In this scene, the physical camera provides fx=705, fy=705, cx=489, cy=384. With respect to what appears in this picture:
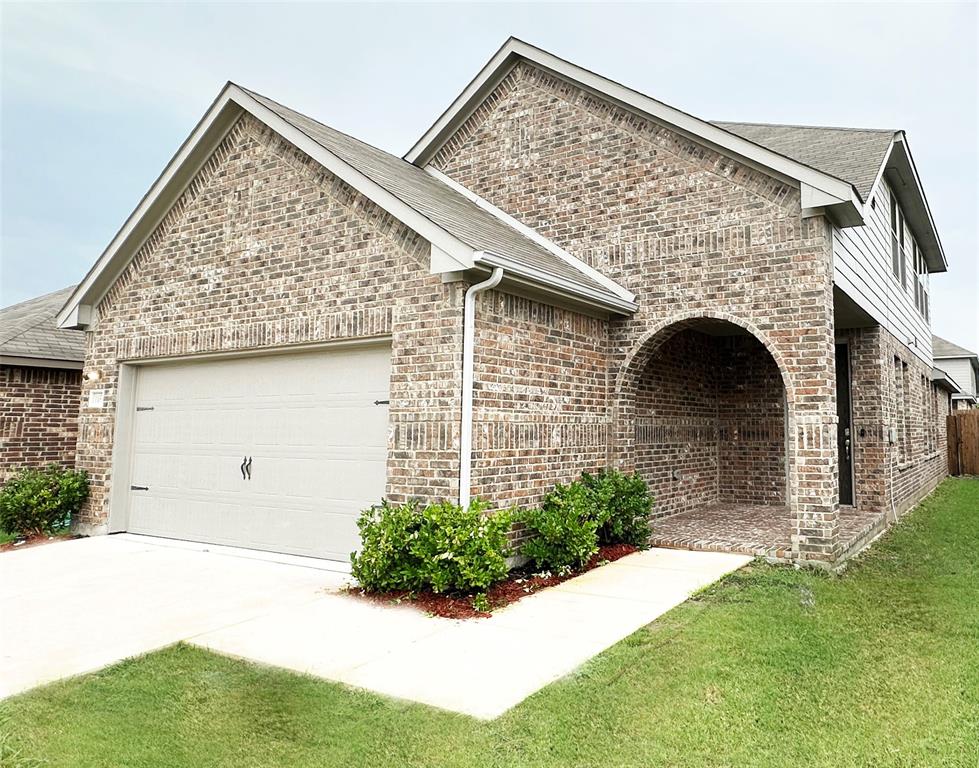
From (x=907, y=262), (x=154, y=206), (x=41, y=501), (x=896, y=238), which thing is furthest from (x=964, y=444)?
(x=41, y=501)

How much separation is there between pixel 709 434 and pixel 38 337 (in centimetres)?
1171

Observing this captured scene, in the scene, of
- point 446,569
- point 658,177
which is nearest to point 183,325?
point 446,569

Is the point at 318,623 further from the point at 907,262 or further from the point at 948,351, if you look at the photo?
the point at 948,351

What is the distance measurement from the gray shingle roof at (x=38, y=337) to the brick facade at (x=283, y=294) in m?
2.12

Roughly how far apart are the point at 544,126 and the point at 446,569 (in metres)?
6.81

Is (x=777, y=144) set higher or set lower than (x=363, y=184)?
higher

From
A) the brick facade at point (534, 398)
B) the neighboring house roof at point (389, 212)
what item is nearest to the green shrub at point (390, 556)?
the brick facade at point (534, 398)

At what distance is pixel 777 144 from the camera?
10.7 metres

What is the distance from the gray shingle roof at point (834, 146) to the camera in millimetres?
8953

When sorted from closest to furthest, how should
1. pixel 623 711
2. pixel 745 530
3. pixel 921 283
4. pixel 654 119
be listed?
pixel 623 711, pixel 654 119, pixel 745 530, pixel 921 283

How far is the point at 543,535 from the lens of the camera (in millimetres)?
7055

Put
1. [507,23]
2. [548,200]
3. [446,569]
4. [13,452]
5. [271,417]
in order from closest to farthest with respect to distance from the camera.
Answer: [446,569] → [271,417] → [548,200] → [13,452] → [507,23]

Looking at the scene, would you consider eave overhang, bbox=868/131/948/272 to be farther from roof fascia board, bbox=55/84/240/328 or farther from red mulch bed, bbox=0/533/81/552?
red mulch bed, bbox=0/533/81/552

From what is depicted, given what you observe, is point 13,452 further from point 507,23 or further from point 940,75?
point 940,75
